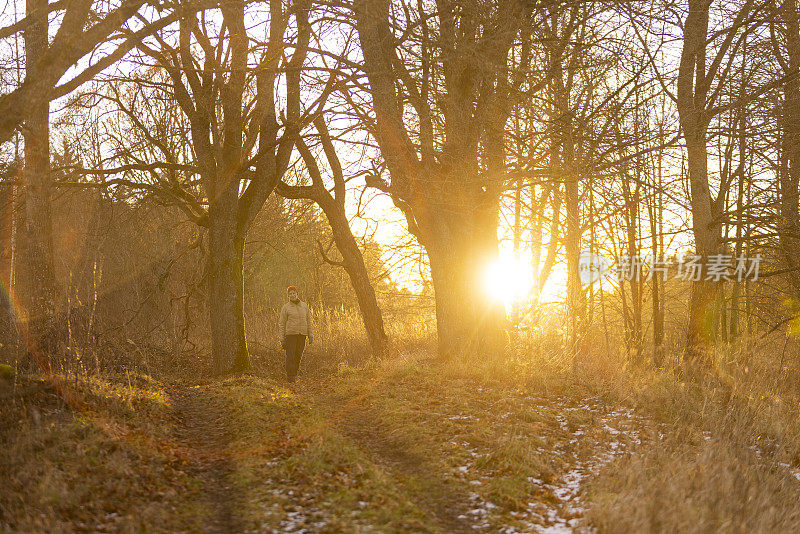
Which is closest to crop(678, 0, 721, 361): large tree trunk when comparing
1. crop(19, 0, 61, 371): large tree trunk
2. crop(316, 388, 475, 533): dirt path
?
crop(316, 388, 475, 533): dirt path

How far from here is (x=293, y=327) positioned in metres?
12.4

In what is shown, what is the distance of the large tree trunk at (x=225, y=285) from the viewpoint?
1288cm

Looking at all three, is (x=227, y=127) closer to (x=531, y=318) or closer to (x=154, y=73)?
(x=154, y=73)

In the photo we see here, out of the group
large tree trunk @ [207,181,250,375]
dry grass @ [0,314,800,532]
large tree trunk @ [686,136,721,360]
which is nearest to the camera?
dry grass @ [0,314,800,532]

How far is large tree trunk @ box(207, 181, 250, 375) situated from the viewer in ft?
42.3

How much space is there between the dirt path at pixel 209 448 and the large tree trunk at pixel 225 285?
10.5 feet

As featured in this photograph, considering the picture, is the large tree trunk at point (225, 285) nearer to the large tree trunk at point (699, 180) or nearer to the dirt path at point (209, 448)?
the dirt path at point (209, 448)

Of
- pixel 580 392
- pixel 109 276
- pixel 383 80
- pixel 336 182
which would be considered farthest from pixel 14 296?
pixel 580 392

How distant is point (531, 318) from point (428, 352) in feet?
8.62

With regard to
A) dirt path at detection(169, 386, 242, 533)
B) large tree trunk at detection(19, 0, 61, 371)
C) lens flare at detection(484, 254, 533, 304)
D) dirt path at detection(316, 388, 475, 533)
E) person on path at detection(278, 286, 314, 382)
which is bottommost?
dirt path at detection(316, 388, 475, 533)

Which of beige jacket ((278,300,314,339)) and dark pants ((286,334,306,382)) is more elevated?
beige jacket ((278,300,314,339))

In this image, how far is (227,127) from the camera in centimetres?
1272

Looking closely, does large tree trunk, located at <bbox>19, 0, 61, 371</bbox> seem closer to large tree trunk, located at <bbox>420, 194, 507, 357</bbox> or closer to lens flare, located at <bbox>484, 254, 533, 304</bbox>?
large tree trunk, located at <bbox>420, 194, 507, 357</bbox>

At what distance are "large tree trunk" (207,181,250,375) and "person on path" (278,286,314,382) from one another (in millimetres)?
1134
